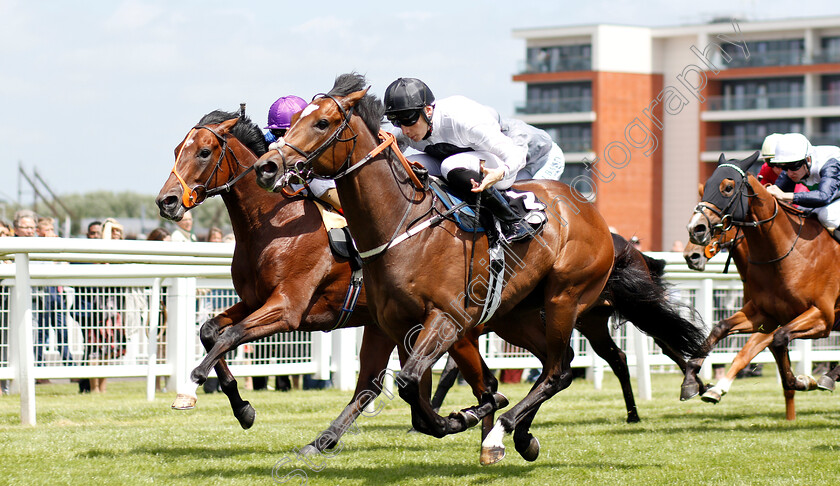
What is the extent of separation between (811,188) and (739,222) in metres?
0.97

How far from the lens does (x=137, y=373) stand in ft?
27.2

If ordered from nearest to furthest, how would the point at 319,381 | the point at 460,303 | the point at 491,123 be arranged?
the point at 460,303
the point at 491,123
the point at 319,381

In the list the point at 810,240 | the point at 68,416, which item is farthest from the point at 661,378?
the point at 68,416

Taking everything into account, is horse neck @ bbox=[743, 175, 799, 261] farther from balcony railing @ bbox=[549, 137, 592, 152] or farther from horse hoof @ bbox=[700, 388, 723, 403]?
balcony railing @ bbox=[549, 137, 592, 152]

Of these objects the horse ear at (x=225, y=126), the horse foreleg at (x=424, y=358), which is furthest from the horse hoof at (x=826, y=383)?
the horse ear at (x=225, y=126)

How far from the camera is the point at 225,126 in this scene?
6090mm

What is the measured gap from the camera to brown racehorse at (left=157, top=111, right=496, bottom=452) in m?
5.74

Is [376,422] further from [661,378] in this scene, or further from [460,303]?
[661,378]

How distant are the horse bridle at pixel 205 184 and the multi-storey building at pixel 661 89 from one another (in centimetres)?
4692

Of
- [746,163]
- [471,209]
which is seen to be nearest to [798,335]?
[746,163]

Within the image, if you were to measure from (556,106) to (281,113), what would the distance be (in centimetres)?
5003

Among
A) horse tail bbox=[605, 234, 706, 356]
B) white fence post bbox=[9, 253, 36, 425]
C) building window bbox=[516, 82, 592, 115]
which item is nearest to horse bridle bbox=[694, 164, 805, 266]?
horse tail bbox=[605, 234, 706, 356]

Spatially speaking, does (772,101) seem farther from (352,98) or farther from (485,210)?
(352,98)

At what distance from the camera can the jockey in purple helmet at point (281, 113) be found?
633 centimetres
